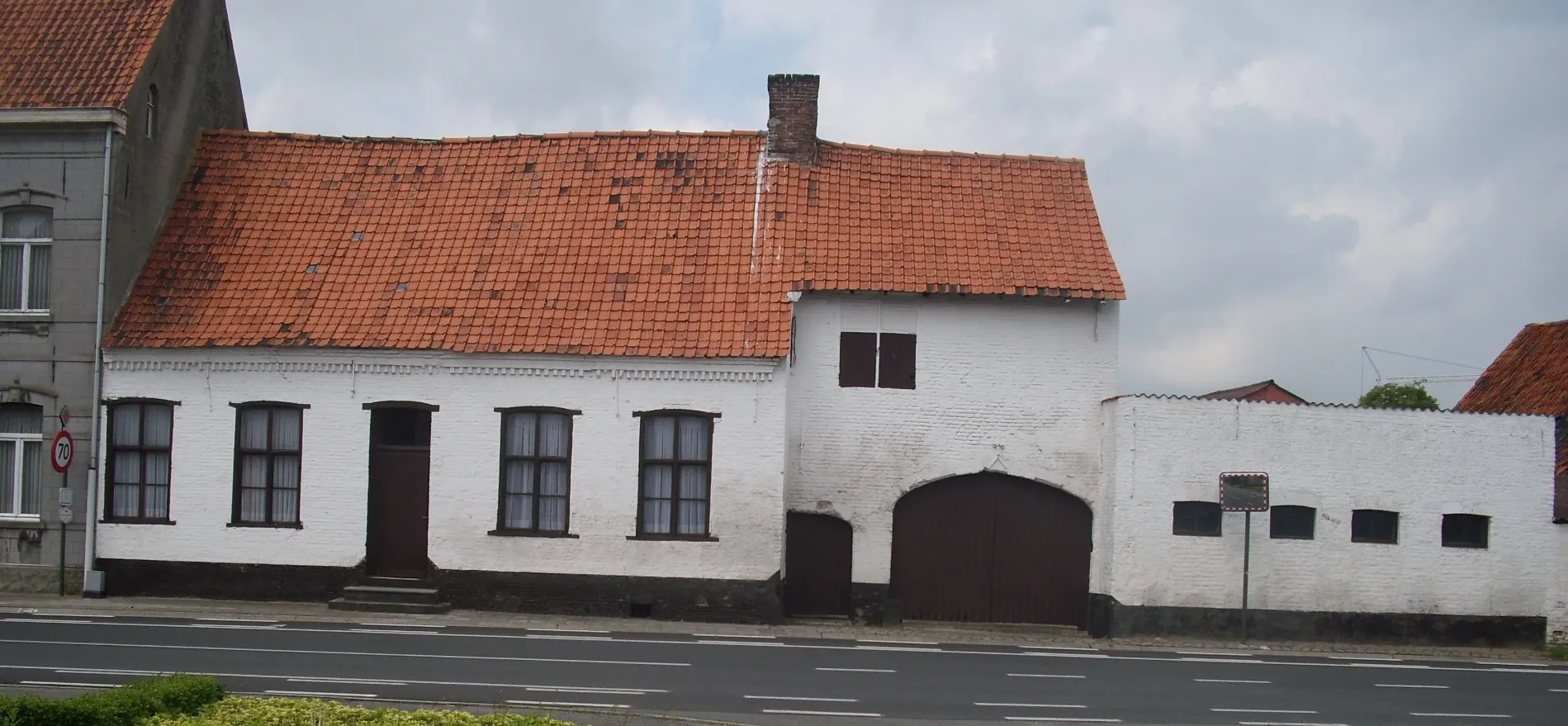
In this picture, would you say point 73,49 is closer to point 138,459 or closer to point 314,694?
point 138,459

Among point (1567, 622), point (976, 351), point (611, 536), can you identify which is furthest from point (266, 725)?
point (1567, 622)

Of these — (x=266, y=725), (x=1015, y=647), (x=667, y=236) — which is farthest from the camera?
(x=667, y=236)

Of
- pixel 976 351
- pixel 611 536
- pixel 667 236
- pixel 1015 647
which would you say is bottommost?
pixel 1015 647

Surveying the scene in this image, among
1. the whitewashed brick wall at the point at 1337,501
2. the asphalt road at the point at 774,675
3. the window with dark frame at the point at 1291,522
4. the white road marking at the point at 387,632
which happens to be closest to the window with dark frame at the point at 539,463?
the asphalt road at the point at 774,675

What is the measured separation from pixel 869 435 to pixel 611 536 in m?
4.56

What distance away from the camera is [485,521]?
2036cm

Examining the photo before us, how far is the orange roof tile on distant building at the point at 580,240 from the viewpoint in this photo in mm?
20547

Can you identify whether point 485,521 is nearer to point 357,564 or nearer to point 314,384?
point 357,564

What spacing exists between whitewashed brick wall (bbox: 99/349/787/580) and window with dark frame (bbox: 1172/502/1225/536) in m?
6.37

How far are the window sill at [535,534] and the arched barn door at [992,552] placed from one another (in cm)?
→ 540

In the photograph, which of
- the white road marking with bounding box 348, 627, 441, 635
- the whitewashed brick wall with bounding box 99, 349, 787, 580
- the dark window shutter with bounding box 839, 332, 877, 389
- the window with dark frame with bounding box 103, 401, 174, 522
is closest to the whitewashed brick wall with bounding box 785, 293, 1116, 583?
the dark window shutter with bounding box 839, 332, 877, 389

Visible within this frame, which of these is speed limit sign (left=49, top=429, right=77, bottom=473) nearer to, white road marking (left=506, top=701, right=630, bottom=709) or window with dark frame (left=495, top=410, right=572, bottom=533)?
window with dark frame (left=495, top=410, right=572, bottom=533)

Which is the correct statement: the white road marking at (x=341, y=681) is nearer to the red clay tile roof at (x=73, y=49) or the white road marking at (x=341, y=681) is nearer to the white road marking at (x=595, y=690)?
the white road marking at (x=595, y=690)

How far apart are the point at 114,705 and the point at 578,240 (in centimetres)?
1252
